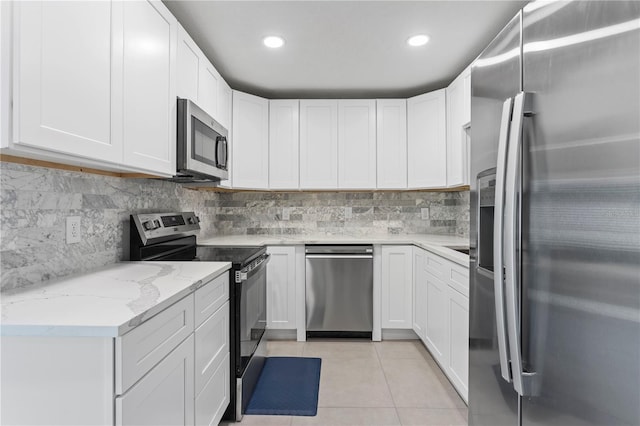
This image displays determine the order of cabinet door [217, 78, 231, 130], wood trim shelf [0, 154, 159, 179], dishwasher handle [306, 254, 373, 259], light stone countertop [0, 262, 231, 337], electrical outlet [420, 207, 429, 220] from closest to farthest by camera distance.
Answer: light stone countertop [0, 262, 231, 337]
wood trim shelf [0, 154, 159, 179]
cabinet door [217, 78, 231, 130]
dishwasher handle [306, 254, 373, 259]
electrical outlet [420, 207, 429, 220]

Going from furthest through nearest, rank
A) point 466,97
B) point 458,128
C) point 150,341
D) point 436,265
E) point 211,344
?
point 458,128 < point 466,97 < point 436,265 < point 211,344 < point 150,341

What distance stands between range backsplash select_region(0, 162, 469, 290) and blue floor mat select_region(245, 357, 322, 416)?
4.05 ft

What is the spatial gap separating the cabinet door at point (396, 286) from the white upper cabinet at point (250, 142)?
55.5 inches

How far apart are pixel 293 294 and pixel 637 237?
2.56 m

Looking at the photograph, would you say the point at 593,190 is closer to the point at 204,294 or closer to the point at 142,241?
the point at 204,294

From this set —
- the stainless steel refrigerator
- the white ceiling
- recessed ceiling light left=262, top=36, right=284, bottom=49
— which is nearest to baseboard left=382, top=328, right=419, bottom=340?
the stainless steel refrigerator

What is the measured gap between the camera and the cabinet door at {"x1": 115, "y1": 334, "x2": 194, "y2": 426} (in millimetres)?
895

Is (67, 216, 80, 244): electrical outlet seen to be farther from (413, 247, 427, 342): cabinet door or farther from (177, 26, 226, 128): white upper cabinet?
(413, 247, 427, 342): cabinet door

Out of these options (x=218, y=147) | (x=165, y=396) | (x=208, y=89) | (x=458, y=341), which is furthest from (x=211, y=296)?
(x=208, y=89)

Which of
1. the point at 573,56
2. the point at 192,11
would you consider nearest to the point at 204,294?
the point at 573,56

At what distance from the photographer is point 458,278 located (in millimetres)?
1950

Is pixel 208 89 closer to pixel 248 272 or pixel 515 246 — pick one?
pixel 248 272

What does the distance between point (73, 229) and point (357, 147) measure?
7.95 ft

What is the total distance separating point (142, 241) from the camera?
1.79 metres
